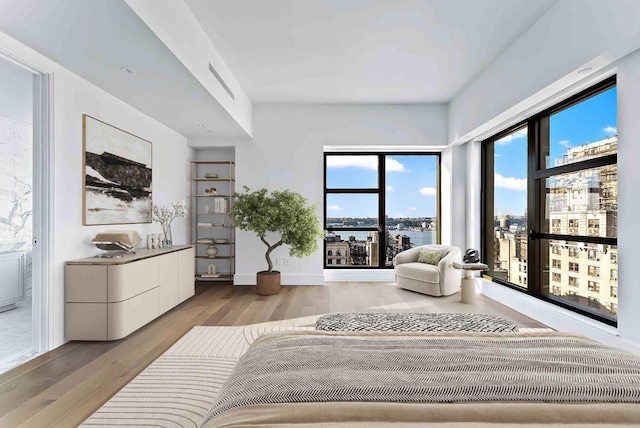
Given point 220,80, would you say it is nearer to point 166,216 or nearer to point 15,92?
point 166,216

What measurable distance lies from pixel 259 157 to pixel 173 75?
2766mm

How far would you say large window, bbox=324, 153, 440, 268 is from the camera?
6531 mm

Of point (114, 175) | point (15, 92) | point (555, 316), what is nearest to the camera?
point (555, 316)

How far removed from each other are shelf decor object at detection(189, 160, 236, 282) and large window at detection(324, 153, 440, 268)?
176cm

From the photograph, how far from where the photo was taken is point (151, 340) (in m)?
3.34

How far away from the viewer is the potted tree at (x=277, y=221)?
16.9 feet

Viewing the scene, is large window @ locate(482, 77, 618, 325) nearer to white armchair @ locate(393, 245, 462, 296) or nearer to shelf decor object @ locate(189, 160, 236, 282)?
white armchair @ locate(393, 245, 462, 296)

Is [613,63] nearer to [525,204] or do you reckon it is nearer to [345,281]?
[525,204]

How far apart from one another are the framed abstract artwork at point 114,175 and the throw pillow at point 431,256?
4.13m

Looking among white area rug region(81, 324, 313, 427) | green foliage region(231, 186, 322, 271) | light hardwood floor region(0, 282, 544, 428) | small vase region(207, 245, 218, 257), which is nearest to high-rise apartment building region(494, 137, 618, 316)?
light hardwood floor region(0, 282, 544, 428)

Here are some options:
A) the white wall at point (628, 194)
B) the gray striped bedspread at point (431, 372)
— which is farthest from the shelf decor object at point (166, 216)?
the white wall at point (628, 194)

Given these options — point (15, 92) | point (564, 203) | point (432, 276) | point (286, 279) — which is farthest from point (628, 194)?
point (15, 92)

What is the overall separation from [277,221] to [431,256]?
97.5 inches

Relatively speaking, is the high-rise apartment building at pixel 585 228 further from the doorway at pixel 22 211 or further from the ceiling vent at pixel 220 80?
the doorway at pixel 22 211
